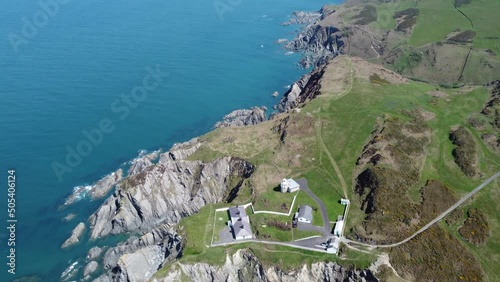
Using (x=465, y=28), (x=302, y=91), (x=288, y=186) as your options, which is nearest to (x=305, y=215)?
(x=288, y=186)

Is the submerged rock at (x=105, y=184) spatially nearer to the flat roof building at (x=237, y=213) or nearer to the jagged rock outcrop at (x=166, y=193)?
the jagged rock outcrop at (x=166, y=193)

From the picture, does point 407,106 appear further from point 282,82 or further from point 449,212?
point 282,82

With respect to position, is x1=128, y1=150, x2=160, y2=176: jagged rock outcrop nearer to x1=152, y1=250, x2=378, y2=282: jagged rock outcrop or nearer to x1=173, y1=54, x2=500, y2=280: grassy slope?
x1=173, y1=54, x2=500, y2=280: grassy slope

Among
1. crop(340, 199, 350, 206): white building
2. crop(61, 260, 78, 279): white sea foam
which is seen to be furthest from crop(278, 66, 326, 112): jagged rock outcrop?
crop(61, 260, 78, 279): white sea foam

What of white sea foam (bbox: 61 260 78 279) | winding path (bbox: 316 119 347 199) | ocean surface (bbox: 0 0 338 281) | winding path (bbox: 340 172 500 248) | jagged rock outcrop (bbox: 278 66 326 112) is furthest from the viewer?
jagged rock outcrop (bbox: 278 66 326 112)

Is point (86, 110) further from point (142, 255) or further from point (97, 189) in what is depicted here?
point (142, 255)

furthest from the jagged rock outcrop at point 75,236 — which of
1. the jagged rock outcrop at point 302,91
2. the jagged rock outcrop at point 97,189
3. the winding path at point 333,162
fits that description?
the jagged rock outcrop at point 302,91
